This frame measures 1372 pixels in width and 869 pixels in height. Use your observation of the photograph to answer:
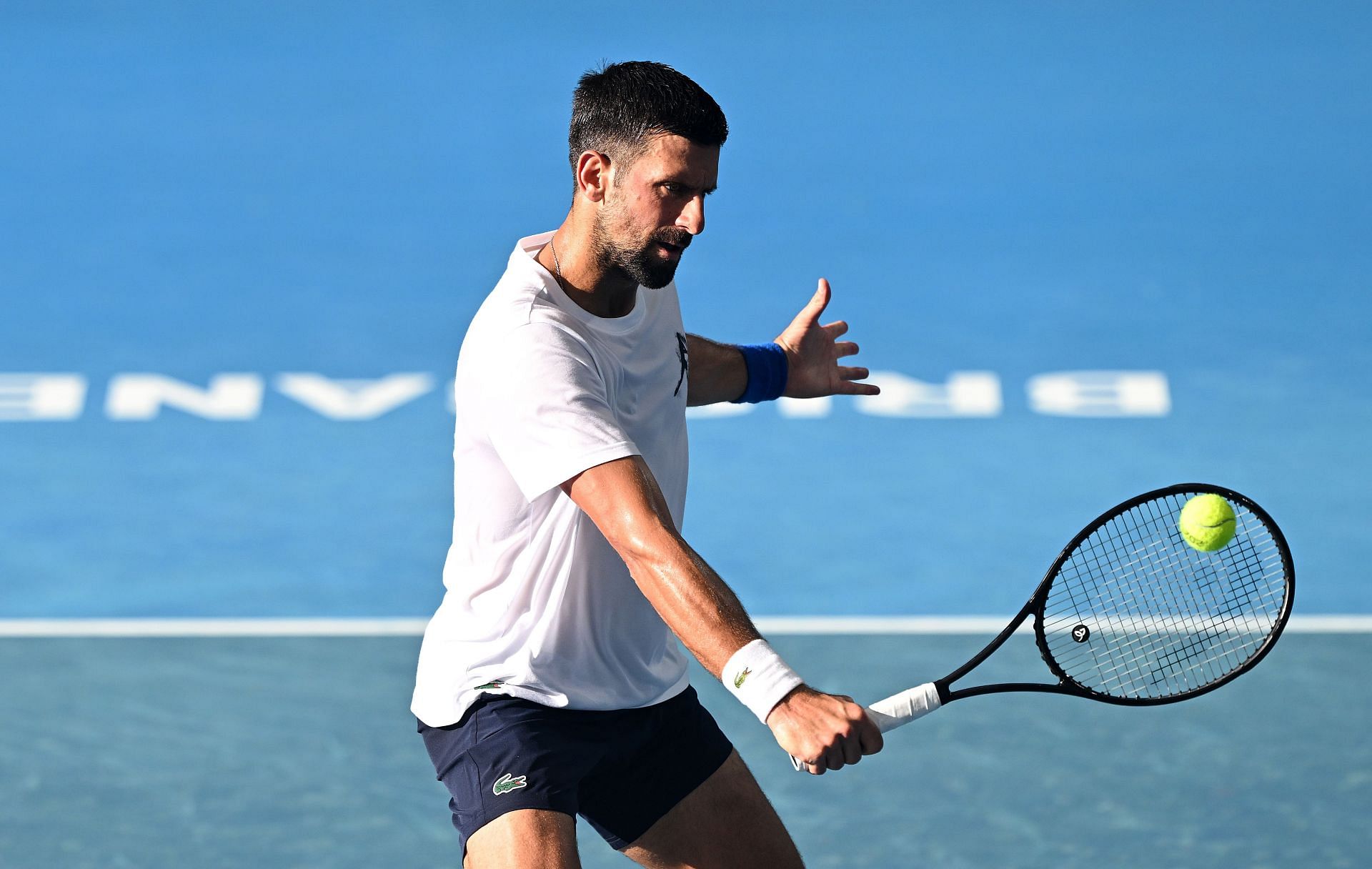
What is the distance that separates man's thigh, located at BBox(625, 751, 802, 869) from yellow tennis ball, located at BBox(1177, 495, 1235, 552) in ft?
3.72

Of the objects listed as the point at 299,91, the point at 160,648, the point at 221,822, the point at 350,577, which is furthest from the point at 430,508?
the point at 299,91

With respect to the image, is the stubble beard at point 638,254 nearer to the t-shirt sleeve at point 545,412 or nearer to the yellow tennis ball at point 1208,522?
the t-shirt sleeve at point 545,412

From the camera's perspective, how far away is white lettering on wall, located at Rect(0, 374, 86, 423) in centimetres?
795

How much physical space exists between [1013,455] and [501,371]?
4.65 meters

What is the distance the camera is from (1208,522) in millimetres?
3914

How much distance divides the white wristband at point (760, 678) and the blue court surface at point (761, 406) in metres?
2.18

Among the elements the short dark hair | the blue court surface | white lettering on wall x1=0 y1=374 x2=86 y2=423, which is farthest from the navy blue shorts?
white lettering on wall x1=0 y1=374 x2=86 y2=423

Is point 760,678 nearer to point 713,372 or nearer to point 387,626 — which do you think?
point 713,372

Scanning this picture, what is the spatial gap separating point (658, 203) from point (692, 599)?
0.77 m

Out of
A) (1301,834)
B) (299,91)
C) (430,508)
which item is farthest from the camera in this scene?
(299,91)

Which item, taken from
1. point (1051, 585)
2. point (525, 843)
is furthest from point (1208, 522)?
point (525, 843)

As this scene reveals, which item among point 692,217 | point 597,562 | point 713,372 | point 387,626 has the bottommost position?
point 387,626

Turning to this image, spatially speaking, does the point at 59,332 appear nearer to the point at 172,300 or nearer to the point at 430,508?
the point at 172,300

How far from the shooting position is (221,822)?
512 centimetres
